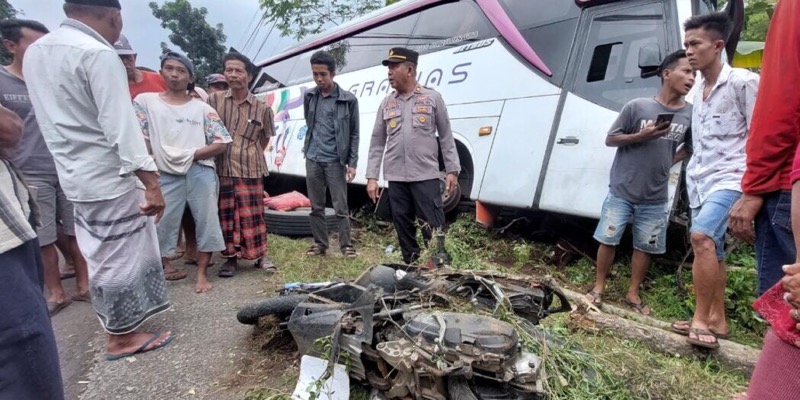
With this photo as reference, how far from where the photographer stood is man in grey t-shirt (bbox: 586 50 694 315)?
115 inches

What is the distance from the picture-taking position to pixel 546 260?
4.00m

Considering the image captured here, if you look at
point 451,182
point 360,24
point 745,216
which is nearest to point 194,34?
point 360,24

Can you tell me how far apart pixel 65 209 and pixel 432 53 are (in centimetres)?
402

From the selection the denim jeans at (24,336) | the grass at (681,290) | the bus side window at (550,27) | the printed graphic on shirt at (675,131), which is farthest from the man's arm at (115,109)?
the bus side window at (550,27)

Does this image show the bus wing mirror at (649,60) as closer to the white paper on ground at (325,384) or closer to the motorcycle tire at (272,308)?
the motorcycle tire at (272,308)

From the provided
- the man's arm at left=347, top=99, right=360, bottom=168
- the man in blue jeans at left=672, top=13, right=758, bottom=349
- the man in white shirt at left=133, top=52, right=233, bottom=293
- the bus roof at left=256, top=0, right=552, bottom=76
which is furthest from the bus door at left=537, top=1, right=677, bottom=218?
the man in white shirt at left=133, top=52, right=233, bottom=293

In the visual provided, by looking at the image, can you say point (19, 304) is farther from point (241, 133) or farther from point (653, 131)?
point (653, 131)

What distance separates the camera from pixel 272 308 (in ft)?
7.22

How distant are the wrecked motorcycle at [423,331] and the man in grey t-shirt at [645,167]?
134 cm

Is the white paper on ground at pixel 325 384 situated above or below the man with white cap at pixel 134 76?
below

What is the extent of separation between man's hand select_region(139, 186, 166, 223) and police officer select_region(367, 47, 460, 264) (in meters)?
1.59

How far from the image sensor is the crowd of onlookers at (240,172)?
1.21 meters

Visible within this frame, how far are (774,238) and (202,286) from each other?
333 cm

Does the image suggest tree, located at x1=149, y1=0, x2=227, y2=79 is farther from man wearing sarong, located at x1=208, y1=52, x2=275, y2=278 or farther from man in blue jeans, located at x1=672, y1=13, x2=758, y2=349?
man in blue jeans, located at x1=672, y1=13, x2=758, y2=349
